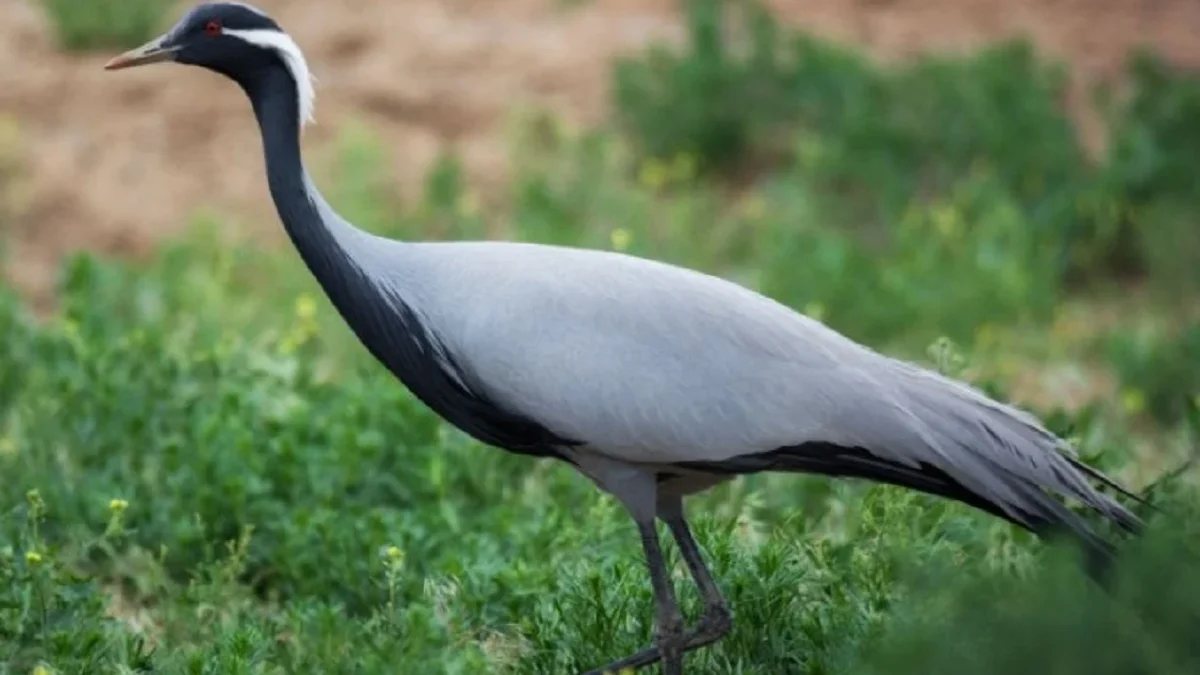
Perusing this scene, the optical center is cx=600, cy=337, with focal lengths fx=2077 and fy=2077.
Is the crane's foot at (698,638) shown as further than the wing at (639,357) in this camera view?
Yes

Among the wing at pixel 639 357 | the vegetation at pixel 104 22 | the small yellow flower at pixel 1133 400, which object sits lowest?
the wing at pixel 639 357

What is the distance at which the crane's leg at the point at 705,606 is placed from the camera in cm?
455

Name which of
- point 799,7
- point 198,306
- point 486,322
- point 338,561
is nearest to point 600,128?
point 799,7

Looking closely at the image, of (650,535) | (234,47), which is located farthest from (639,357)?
(234,47)

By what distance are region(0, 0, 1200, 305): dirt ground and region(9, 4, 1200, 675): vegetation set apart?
0.54m

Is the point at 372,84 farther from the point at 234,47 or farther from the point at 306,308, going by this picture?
the point at 234,47

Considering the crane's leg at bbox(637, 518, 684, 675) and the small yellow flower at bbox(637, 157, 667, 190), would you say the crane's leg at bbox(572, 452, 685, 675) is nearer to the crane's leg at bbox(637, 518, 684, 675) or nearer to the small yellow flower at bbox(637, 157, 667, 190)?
the crane's leg at bbox(637, 518, 684, 675)

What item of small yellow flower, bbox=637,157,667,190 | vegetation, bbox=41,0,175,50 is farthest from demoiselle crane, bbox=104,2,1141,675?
vegetation, bbox=41,0,175,50

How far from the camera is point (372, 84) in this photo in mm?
9680

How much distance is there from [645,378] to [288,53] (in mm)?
1105

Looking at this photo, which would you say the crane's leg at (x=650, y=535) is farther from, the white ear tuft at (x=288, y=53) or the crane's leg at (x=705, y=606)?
the white ear tuft at (x=288, y=53)

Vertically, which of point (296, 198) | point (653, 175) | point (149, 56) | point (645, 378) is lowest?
point (645, 378)

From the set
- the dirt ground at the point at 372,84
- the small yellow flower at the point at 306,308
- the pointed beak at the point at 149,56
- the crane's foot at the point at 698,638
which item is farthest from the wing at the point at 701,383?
the dirt ground at the point at 372,84

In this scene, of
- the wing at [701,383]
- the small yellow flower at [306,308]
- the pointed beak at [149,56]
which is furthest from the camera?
the small yellow flower at [306,308]
